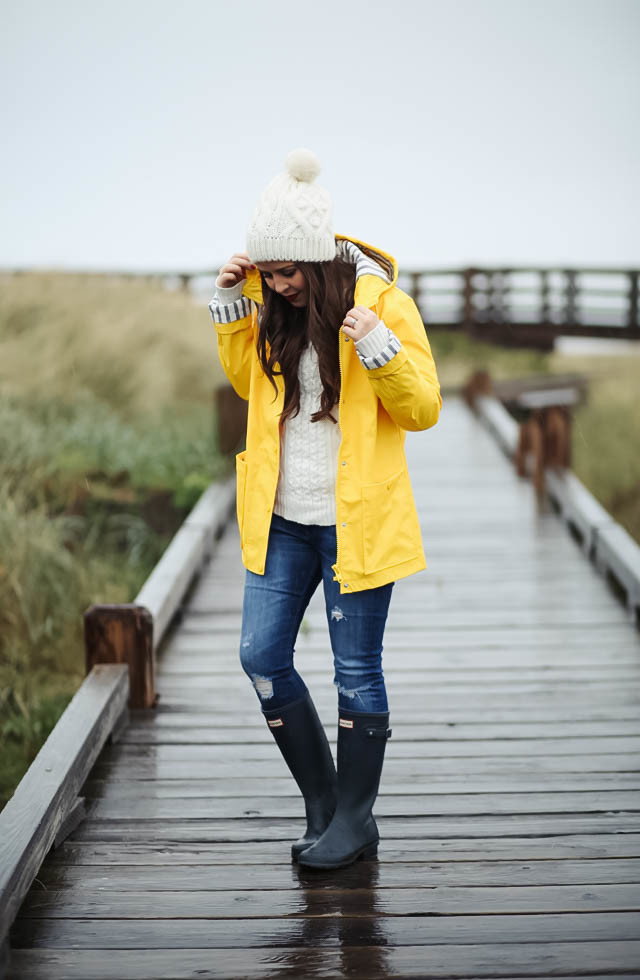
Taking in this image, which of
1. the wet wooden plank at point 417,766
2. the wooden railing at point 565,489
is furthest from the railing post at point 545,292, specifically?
the wet wooden plank at point 417,766

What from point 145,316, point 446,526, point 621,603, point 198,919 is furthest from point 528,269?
point 198,919

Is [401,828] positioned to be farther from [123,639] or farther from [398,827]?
[123,639]

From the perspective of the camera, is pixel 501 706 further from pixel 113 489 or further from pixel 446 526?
pixel 113 489

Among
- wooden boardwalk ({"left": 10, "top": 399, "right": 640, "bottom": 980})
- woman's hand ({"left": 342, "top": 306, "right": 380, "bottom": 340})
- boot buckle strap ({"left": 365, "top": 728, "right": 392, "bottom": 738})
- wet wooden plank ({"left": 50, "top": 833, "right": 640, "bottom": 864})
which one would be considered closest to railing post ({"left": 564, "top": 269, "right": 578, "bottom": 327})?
wooden boardwalk ({"left": 10, "top": 399, "right": 640, "bottom": 980})

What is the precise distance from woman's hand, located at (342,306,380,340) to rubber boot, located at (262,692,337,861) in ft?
3.12

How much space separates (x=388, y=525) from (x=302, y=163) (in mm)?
881

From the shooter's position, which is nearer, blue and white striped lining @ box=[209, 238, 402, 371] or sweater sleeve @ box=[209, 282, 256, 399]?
blue and white striped lining @ box=[209, 238, 402, 371]

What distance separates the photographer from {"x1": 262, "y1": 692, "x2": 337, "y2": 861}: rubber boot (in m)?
2.77

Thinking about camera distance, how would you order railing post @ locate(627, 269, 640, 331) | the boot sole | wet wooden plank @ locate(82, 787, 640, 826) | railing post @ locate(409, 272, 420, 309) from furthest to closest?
railing post @ locate(409, 272, 420, 309) → railing post @ locate(627, 269, 640, 331) → wet wooden plank @ locate(82, 787, 640, 826) → the boot sole

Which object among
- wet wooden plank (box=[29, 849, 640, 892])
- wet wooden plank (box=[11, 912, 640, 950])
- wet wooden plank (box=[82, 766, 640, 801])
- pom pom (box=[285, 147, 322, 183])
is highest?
pom pom (box=[285, 147, 322, 183])

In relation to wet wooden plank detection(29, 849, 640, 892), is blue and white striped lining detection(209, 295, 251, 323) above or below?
above

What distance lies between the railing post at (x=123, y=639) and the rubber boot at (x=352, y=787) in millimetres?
1290

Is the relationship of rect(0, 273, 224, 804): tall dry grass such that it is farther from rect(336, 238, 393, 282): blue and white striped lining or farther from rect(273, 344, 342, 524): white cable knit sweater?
rect(336, 238, 393, 282): blue and white striped lining

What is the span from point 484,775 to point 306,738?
2.86ft
